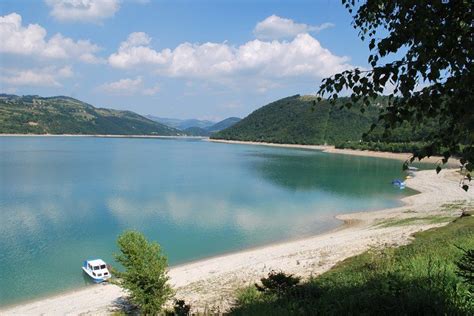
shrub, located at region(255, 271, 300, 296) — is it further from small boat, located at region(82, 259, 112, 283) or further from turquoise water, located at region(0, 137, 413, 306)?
turquoise water, located at region(0, 137, 413, 306)

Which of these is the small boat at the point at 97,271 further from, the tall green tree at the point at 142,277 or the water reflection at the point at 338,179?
the water reflection at the point at 338,179

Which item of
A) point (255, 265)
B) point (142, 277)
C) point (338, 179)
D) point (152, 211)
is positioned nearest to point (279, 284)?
point (142, 277)

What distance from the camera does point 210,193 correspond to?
67625 millimetres

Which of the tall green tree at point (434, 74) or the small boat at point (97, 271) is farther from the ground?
the tall green tree at point (434, 74)

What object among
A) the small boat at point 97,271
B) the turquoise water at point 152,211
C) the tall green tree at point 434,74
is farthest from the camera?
the turquoise water at point 152,211

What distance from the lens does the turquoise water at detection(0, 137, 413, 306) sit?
33000 mm

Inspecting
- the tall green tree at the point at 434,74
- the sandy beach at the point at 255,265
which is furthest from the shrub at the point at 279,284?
the tall green tree at the point at 434,74

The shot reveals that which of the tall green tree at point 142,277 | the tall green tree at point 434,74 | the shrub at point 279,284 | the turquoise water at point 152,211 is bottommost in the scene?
the turquoise water at point 152,211

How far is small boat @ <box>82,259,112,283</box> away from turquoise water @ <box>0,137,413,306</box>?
733 millimetres

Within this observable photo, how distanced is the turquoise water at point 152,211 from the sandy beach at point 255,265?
2.57 metres

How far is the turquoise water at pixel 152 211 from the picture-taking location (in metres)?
33.0

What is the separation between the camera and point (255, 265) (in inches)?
1181

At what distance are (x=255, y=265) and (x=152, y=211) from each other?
25.2m

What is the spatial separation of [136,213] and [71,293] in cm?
2431
